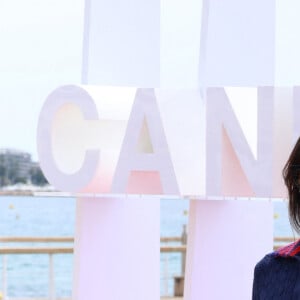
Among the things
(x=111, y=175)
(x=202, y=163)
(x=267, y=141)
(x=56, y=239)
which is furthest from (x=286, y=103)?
(x=56, y=239)

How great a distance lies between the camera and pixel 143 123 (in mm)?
4227

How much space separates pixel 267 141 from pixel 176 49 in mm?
23294

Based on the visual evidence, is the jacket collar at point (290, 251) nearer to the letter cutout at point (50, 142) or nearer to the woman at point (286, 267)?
the woman at point (286, 267)

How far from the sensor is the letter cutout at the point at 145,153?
4145 millimetres

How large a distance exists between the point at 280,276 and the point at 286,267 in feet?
0.04

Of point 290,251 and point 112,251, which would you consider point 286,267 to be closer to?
point 290,251

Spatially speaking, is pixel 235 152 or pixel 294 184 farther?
pixel 235 152

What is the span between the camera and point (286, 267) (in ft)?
3.94

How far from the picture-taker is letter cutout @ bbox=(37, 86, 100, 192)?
4207mm

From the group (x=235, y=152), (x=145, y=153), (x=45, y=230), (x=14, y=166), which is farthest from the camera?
(x=45, y=230)

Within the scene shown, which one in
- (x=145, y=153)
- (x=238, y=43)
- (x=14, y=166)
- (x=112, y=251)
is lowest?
(x=112, y=251)

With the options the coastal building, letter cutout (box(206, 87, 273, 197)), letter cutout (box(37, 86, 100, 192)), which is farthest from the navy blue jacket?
the coastal building

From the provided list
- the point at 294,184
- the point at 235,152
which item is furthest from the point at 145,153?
the point at 294,184

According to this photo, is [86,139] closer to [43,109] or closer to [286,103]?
[43,109]
